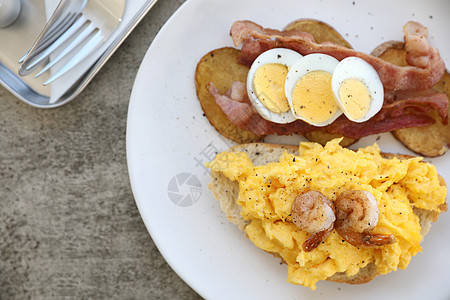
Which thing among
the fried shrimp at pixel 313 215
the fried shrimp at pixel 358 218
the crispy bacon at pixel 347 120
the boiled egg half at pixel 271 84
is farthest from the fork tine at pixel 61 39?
the fried shrimp at pixel 358 218

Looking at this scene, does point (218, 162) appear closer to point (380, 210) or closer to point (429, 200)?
point (380, 210)

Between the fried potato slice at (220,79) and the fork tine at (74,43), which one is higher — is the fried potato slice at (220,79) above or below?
above

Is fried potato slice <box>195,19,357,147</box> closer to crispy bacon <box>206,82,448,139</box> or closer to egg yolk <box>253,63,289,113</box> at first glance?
crispy bacon <box>206,82,448,139</box>

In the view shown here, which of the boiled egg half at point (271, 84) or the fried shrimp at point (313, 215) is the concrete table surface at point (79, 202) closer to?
the boiled egg half at point (271, 84)

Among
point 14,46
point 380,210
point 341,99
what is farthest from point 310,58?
point 14,46

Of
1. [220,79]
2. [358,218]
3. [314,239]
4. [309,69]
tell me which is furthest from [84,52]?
[358,218]

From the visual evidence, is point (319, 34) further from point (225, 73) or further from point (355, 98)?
point (225, 73)

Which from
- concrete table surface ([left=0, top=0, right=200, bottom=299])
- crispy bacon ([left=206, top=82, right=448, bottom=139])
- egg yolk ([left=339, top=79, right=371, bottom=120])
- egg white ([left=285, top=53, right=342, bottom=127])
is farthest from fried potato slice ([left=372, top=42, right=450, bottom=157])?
concrete table surface ([left=0, top=0, right=200, bottom=299])

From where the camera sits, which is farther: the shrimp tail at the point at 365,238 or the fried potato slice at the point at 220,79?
the fried potato slice at the point at 220,79
